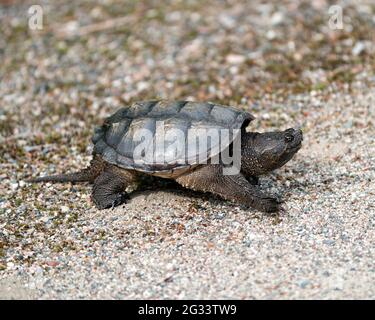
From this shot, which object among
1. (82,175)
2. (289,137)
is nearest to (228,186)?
(289,137)

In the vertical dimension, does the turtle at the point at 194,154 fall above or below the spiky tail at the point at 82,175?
above

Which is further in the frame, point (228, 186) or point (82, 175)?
point (82, 175)

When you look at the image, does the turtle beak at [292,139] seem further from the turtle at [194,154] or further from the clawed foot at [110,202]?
the clawed foot at [110,202]

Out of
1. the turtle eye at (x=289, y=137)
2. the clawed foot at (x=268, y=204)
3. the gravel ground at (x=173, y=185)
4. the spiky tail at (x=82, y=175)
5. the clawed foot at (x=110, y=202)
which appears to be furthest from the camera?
the spiky tail at (x=82, y=175)

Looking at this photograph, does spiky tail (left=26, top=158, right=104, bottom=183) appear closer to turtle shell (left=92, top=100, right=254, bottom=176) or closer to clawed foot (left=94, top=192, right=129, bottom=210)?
turtle shell (left=92, top=100, right=254, bottom=176)

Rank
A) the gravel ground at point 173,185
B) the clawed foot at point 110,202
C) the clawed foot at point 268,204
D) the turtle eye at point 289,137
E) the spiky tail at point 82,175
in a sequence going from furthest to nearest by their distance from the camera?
the spiky tail at point 82,175
the clawed foot at point 110,202
the turtle eye at point 289,137
the clawed foot at point 268,204
the gravel ground at point 173,185

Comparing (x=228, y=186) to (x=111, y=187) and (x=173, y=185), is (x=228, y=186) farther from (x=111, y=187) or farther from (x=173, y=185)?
(x=111, y=187)

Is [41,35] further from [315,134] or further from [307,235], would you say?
[307,235]

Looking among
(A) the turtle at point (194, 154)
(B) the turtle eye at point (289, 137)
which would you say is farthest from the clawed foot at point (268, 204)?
(B) the turtle eye at point (289, 137)
